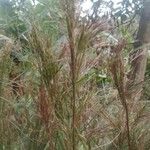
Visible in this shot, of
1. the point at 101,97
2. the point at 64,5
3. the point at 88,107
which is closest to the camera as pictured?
the point at 64,5

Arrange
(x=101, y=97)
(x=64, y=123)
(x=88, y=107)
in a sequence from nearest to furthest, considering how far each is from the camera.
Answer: (x=64, y=123), (x=88, y=107), (x=101, y=97)

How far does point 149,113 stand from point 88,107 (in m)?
0.30

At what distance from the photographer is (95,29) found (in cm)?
173

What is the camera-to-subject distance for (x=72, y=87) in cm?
178

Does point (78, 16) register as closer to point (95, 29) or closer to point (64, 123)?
point (95, 29)

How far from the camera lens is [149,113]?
2057 millimetres

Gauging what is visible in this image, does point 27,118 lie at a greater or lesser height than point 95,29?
lesser

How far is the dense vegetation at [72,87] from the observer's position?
1742 millimetres

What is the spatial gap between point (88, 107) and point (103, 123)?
0.53ft

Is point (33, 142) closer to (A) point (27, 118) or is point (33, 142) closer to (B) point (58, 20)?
(A) point (27, 118)

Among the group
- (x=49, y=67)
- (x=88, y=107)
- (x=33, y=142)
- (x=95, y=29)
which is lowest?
(x=33, y=142)

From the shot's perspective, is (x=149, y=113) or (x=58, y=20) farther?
(x=149, y=113)

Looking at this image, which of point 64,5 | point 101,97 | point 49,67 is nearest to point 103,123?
point 101,97

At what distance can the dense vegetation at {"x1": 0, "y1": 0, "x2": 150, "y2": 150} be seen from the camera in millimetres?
1742
